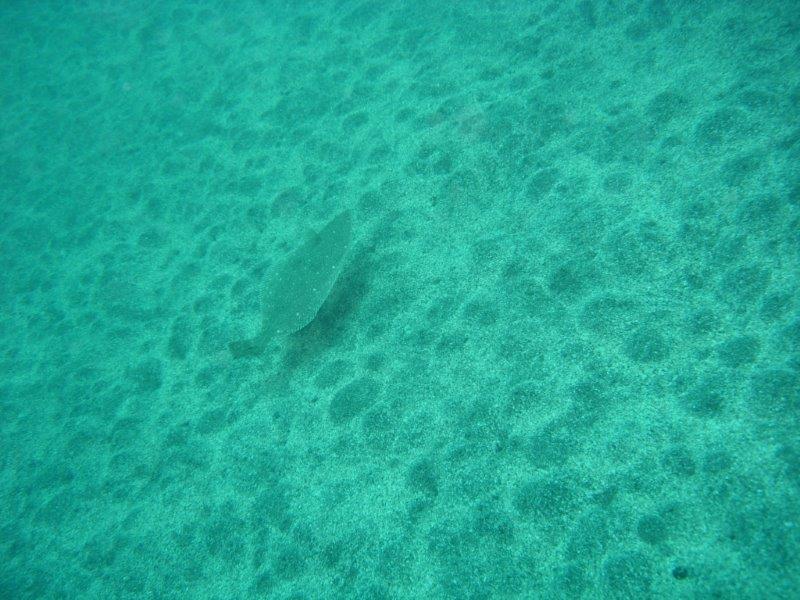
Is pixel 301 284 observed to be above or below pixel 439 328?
above

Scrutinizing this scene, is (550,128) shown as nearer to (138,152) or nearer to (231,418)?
(231,418)

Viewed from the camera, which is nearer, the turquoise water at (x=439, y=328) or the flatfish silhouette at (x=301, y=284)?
the turquoise water at (x=439, y=328)

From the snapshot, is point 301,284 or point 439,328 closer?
point 439,328

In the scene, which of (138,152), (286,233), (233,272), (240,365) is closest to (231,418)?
(240,365)

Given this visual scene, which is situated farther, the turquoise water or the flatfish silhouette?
the flatfish silhouette
